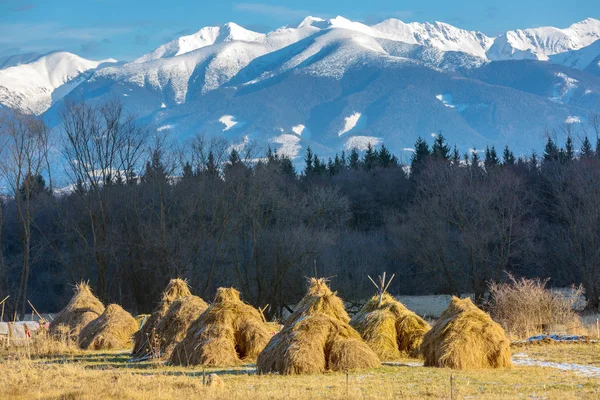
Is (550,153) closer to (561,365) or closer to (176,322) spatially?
(176,322)

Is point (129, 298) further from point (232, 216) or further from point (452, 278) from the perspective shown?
point (452, 278)

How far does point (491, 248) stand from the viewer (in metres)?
64.7

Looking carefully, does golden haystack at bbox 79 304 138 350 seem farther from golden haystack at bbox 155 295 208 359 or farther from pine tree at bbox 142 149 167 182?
pine tree at bbox 142 149 167 182

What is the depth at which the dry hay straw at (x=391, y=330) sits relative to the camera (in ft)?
79.8

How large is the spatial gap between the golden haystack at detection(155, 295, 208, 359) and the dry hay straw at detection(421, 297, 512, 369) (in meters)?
6.91

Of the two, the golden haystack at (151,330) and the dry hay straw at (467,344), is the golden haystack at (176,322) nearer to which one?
the golden haystack at (151,330)

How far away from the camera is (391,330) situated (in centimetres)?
2489

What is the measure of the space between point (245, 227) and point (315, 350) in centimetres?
4275

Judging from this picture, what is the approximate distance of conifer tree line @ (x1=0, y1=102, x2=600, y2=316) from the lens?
2221 inches

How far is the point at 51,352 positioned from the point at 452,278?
39625 millimetres

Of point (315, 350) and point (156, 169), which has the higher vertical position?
point (156, 169)

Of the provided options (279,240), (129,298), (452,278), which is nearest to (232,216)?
(279,240)

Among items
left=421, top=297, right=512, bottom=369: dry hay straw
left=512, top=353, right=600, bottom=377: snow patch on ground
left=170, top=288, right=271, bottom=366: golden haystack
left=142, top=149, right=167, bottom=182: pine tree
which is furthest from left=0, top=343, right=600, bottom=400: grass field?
left=142, top=149, right=167, bottom=182: pine tree

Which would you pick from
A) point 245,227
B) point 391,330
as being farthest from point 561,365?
point 245,227
